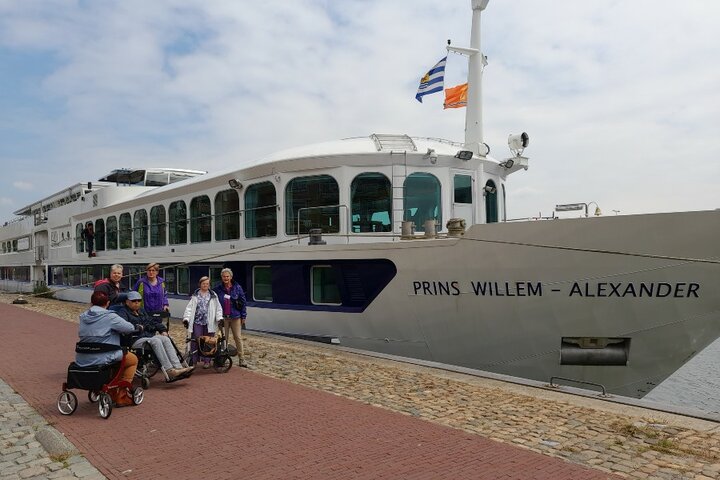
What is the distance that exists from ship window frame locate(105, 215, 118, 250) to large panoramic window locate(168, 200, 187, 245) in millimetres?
5312

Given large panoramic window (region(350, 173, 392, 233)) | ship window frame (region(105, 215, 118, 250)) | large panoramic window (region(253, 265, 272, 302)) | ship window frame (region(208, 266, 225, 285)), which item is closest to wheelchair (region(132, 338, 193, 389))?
large panoramic window (region(350, 173, 392, 233))

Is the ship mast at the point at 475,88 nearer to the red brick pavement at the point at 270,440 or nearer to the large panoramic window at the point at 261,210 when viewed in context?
the large panoramic window at the point at 261,210

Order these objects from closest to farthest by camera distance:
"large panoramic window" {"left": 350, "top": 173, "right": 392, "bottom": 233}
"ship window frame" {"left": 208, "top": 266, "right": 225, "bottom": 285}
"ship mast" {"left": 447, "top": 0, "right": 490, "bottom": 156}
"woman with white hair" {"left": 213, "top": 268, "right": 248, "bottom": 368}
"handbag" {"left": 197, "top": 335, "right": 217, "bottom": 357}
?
"handbag" {"left": 197, "top": 335, "right": 217, "bottom": 357} < "woman with white hair" {"left": 213, "top": 268, "right": 248, "bottom": 368} < "large panoramic window" {"left": 350, "top": 173, "right": 392, "bottom": 233} < "ship mast" {"left": 447, "top": 0, "right": 490, "bottom": 156} < "ship window frame" {"left": 208, "top": 266, "right": 225, "bottom": 285}

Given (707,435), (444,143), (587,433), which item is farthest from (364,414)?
(444,143)

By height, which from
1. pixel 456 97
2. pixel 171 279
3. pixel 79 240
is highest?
pixel 456 97

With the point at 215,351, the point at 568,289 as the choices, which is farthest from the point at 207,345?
the point at 568,289

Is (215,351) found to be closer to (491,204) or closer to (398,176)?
(398,176)

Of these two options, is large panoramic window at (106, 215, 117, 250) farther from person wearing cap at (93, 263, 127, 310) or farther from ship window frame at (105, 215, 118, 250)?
person wearing cap at (93, 263, 127, 310)

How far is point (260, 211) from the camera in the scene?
12312mm

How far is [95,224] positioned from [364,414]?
763 inches

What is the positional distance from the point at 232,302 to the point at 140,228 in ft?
34.2

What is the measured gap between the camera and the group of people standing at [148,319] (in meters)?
6.21

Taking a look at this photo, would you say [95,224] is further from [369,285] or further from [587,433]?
[587,433]

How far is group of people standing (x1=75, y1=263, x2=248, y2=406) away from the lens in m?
6.21
